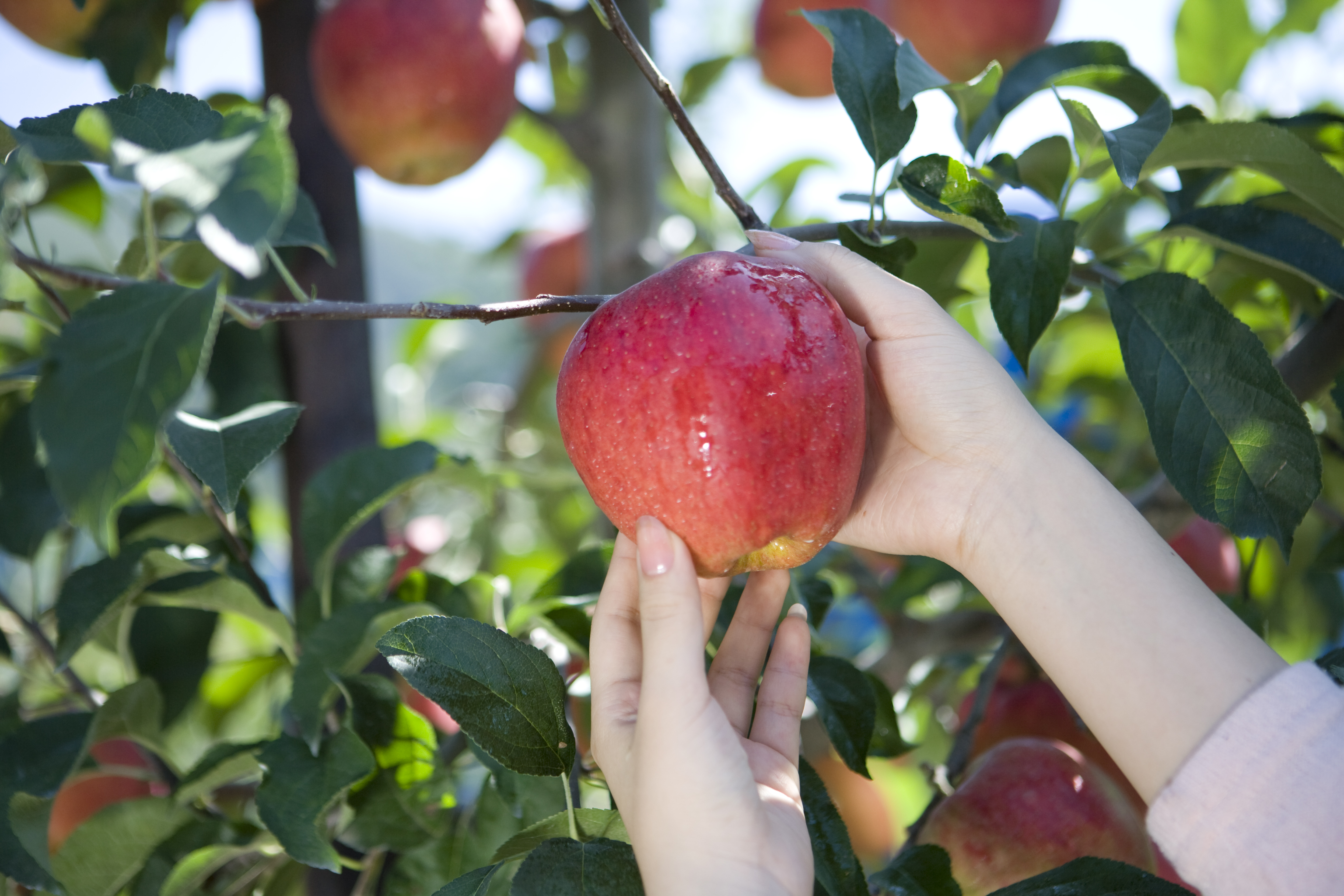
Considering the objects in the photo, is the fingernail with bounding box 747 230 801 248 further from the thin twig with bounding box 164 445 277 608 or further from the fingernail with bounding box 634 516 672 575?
the thin twig with bounding box 164 445 277 608

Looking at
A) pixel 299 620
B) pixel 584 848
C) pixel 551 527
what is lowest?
pixel 551 527

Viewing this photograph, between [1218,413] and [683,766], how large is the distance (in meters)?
0.36

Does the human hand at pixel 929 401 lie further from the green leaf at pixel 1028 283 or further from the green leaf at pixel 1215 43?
the green leaf at pixel 1215 43

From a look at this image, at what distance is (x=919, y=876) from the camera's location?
516mm

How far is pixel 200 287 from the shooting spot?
35cm

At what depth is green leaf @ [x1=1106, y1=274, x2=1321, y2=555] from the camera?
50 cm

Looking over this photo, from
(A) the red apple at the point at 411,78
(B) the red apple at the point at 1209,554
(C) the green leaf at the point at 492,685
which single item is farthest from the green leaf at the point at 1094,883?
(A) the red apple at the point at 411,78

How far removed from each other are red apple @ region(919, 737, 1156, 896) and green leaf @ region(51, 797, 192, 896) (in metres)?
0.54

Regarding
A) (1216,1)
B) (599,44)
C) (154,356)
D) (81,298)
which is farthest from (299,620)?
(1216,1)

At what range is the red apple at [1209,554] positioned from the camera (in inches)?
36.1

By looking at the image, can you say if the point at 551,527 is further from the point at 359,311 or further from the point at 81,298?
the point at 359,311

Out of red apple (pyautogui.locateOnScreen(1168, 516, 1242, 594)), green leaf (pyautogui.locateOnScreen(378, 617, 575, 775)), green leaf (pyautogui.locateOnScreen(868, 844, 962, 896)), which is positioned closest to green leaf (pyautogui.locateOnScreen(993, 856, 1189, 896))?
green leaf (pyautogui.locateOnScreen(868, 844, 962, 896))

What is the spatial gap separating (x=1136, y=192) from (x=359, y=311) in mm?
596

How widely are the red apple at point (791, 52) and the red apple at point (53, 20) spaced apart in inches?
29.5
